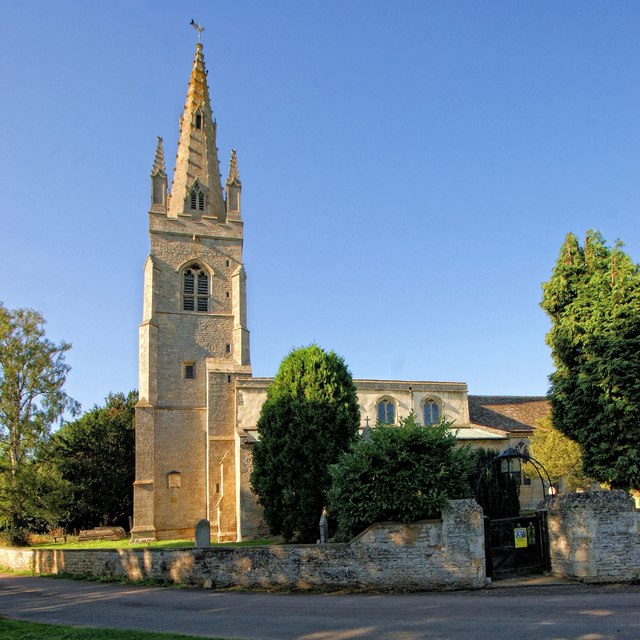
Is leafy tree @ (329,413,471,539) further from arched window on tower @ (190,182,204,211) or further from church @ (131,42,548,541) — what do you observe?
arched window on tower @ (190,182,204,211)

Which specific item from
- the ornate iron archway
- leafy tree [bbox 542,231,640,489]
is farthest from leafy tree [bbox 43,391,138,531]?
the ornate iron archway

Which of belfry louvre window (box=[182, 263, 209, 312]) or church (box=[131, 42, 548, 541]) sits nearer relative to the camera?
church (box=[131, 42, 548, 541])

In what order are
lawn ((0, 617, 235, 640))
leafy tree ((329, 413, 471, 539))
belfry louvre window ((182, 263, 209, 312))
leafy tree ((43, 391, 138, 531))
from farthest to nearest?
leafy tree ((43, 391, 138, 531))
belfry louvre window ((182, 263, 209, 312))
leafy tree ((329, 413, 471, 539))
lawn ((0, 617, 235, 640))

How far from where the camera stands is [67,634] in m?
10.5

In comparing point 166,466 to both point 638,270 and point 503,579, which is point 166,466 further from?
point 638,270

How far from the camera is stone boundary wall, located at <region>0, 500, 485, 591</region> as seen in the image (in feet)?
48.1

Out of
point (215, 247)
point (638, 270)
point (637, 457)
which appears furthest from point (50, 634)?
point (215, 247)

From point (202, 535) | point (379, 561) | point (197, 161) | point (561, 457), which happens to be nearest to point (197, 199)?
point (197, 161)

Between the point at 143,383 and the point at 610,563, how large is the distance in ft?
86.5

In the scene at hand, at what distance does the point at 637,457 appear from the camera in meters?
20.5

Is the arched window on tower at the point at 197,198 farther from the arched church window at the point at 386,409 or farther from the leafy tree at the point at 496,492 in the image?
the leafy tree at the point at 496,492

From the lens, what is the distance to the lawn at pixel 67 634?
10109 mm

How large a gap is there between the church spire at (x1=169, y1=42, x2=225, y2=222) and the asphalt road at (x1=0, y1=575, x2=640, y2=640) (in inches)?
1096

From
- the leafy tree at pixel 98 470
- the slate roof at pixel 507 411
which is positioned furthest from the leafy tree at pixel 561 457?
the leafy tree at pixel 98 470
